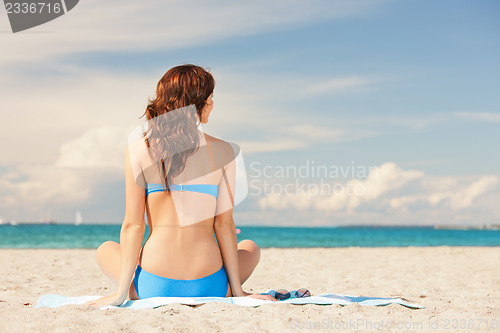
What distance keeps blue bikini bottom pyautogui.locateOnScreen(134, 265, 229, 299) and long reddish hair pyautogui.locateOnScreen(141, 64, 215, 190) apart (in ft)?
2.33

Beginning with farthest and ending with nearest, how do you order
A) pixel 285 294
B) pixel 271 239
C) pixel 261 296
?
pixel 271 239 → pixel 285 294 → pixel 261 296

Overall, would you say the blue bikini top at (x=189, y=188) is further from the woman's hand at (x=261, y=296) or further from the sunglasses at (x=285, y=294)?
the sunglasses at (x=285, y=294)

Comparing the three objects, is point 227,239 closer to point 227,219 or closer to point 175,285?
point 227,219

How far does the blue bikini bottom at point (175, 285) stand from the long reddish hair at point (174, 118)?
0.71 metres

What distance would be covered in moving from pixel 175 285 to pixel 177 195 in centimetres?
71

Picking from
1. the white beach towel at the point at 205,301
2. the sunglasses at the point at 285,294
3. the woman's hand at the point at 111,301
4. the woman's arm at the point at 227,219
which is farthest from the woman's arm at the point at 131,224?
the sunglasses at the point at 285,294

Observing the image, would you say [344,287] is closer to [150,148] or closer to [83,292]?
[83,292]

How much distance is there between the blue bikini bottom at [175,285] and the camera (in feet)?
11.4

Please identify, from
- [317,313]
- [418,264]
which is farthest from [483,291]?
[418,264]

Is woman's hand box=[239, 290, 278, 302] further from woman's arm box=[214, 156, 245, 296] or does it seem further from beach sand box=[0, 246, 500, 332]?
woman's arm box=[214, 156, 245, 296]

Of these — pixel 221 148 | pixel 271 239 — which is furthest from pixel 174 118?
pixel 271 239

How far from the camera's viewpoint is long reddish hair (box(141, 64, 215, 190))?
10.8 ft

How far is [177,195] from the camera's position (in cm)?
333

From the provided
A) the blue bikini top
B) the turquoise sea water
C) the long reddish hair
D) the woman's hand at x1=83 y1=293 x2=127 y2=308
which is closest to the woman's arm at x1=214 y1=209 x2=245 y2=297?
the blue bikini top
